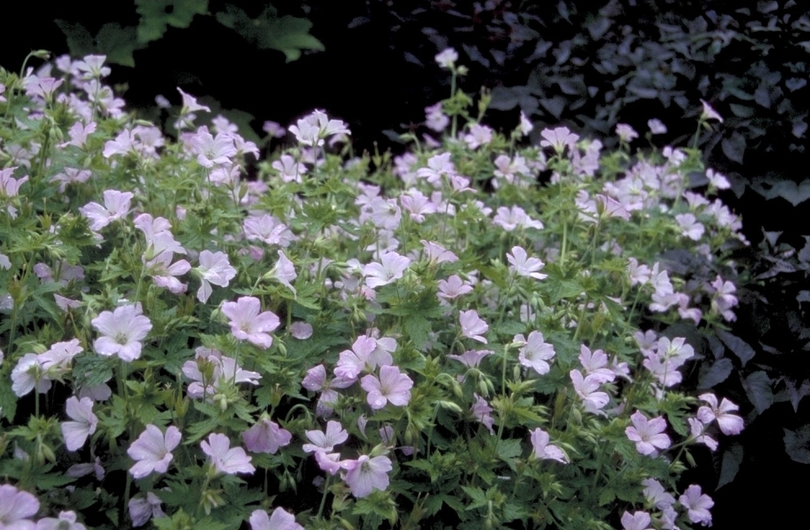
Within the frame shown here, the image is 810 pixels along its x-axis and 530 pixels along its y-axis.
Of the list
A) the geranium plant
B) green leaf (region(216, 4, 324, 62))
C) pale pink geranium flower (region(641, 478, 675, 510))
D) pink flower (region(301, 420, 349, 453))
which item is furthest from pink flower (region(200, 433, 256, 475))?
green leaf (region(216, 4, 324, 62))

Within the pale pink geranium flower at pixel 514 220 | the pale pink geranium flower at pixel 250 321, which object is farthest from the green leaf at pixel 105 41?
the pale pink geranium flower at pixel 250 321

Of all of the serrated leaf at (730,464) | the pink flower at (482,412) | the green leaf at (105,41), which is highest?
the pink flower at (482,412)

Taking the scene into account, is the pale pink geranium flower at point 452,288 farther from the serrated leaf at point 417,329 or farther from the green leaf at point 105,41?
the green leaf at point 105,41

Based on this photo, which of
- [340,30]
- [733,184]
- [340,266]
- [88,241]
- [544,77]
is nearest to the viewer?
[88,241]

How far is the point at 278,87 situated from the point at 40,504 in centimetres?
351

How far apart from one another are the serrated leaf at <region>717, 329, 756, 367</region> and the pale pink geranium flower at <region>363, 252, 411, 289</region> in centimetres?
122

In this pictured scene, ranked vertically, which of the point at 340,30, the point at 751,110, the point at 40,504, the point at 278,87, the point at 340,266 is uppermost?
the point at 340,266

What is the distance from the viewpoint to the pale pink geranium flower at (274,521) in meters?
1.29

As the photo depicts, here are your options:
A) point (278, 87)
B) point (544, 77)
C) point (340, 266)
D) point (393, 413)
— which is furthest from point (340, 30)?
point (393, 413)

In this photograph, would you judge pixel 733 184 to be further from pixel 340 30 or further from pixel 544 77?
pixel 340 30

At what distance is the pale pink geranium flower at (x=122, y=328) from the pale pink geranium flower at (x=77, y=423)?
0.09 meters

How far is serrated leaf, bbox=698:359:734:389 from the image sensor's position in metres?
2.17

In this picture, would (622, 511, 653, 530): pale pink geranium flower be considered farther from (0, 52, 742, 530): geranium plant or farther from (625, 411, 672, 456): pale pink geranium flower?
(625, 411, 672, 456): pale pink geranium flower

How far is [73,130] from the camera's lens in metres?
1.88
